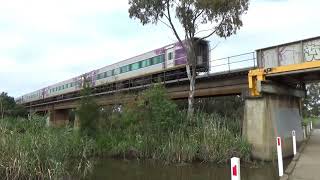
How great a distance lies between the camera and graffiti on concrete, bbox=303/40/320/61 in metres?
20.6

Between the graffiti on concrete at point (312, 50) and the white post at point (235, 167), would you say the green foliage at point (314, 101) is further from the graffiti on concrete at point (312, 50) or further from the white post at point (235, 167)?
the white post at point (235, 167)

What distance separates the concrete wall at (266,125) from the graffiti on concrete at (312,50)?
2.95 metres

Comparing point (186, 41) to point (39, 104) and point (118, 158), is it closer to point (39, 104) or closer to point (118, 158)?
point (118, 158)

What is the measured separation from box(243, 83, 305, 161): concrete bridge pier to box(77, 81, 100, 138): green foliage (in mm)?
10424

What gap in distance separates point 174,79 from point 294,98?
11112 millimetres

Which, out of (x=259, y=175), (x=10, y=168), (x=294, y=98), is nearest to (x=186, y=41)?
(x=294, y=98)

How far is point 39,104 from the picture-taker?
70.7 meters

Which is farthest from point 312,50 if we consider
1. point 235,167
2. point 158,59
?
point 158,59

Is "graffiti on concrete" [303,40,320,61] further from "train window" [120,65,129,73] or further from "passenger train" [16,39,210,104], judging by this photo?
"train window" [120,65,129,73]

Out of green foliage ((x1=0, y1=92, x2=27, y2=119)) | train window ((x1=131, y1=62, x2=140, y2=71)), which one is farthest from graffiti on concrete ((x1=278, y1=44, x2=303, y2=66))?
train window ((x1=131, y1=62, x2=140, y2=71))

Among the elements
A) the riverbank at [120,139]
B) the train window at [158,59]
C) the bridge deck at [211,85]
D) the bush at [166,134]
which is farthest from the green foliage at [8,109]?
the train window at [158,59]

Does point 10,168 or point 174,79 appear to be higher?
point 174,79

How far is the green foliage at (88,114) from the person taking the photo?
27250 millimetres

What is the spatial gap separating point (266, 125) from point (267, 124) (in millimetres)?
105
